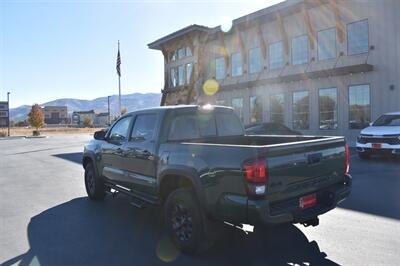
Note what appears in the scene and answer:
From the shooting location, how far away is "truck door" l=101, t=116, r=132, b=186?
622cm

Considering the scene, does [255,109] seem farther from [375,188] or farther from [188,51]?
[375,188]

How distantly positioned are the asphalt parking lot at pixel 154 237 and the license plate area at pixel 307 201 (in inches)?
24.7

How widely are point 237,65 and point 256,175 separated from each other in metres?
23.8

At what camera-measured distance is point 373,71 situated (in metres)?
18.5

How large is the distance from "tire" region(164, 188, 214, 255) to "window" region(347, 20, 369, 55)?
1763cm

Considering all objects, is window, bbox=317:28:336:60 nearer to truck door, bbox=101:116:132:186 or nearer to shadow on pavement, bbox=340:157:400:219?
shadow on pavement, bbox=340:157:400:219

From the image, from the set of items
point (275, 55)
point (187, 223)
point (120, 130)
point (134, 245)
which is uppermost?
point (275, 55)

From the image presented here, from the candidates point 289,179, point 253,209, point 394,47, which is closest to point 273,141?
point 289,179

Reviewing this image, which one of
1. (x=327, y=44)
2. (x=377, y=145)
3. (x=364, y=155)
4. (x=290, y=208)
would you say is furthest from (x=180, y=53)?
(x=290, y=208)

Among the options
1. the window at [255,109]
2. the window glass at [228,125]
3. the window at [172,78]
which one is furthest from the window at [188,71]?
the window glass at [228,125]

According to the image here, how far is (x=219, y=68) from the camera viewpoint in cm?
2862

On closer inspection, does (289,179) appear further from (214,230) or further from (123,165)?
(123,165)

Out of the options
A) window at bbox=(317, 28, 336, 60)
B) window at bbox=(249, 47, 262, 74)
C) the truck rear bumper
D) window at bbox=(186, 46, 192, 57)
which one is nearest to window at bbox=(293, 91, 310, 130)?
window at bbox=(317, 28, 336, 60)

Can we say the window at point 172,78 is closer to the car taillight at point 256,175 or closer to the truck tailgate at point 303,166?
the truck tailgate at point 303,166
